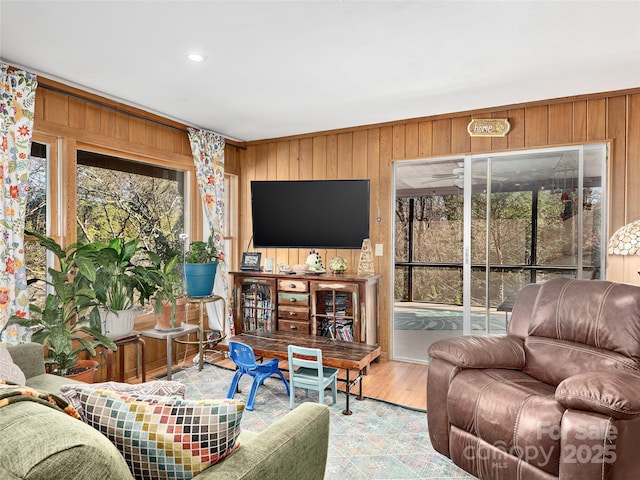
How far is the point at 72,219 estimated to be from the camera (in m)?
3.29

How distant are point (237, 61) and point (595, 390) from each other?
2.65m

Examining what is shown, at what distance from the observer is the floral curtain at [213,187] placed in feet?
14.3

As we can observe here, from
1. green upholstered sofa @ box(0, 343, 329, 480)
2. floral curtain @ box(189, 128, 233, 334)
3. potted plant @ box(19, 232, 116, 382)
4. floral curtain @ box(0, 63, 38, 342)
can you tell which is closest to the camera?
green upholstered sofa @ box(0, 343, 329, 480)

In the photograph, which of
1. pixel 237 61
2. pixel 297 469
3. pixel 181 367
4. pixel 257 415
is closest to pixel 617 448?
pixel 297 469

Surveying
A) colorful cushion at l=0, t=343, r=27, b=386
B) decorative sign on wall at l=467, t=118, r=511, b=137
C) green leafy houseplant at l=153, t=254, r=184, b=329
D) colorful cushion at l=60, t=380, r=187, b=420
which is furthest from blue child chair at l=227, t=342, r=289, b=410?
decorative sign on wall at l=467, t=118, r=511, b=137

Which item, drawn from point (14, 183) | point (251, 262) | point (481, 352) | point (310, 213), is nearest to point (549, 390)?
point (481, 352)

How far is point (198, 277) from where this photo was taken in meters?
3.98

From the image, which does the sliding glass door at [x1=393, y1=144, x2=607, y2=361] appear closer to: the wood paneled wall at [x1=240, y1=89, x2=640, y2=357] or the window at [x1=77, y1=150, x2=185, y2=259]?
the wood paneled wall at [x1=240, y1=89, x2=640, y2=357]

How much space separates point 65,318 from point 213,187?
6.81 ft

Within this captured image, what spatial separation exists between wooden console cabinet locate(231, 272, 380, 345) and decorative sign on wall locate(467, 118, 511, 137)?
166 cm

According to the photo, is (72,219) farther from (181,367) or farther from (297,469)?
(297,469)

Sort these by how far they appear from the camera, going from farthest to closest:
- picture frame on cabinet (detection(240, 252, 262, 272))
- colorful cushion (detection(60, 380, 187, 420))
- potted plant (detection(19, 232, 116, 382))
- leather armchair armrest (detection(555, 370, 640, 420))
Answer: picture frame on cabinet (detection(240, 252, 262, 272)) → potted plant (detection(19, 232, 116, 382)) → leather armchair armrest (detection(555, 370, 640, 420)) → colorful cushion (detection(60, 380, 187, 420))

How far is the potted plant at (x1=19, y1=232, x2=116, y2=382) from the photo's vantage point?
8.55ft

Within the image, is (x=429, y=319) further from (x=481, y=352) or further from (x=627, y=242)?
(x=481, y=352)
